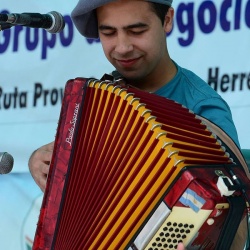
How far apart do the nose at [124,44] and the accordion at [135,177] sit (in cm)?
15

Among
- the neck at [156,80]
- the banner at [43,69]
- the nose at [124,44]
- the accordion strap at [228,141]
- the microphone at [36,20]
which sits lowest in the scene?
the banner at [43,69]

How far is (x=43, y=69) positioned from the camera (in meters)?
3.97

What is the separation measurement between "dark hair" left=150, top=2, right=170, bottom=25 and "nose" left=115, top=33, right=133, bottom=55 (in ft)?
0.42

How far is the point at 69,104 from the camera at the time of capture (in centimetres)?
249

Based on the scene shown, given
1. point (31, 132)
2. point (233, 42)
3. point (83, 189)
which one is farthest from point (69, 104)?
point (31, 132)

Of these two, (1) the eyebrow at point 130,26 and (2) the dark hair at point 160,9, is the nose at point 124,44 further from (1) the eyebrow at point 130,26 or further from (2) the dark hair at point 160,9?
(2) the dark hair at point 160,9

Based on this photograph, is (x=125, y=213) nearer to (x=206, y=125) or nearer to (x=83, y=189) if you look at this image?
(x=83, y=189)

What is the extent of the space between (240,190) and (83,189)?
45 centimetres

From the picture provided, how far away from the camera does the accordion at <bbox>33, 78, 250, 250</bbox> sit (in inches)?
87.0

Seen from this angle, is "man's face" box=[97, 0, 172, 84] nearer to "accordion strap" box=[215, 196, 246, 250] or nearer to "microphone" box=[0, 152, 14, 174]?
"microphone" box=[0, 152, 14, 174]

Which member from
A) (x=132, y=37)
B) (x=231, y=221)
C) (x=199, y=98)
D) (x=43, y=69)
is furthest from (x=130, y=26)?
(x=43, y=69)

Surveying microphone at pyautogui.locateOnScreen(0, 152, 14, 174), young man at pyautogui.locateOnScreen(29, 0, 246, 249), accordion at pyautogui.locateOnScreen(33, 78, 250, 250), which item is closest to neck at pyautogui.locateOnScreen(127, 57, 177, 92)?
young man at pyautogui.locateOnScreen(29, 0, 246, 249)

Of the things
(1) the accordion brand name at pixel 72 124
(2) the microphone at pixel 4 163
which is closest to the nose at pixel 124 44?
(1) the accordion brand name at pixel 72 124

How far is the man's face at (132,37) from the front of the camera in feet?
8.59
